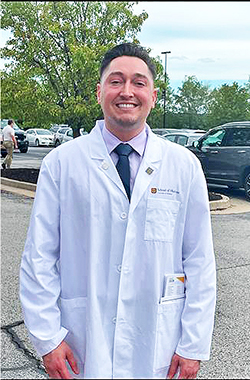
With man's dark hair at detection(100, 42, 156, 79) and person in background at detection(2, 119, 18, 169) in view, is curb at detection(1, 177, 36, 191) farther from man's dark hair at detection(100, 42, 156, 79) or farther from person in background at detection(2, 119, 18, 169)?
man's dark hair at detection(100, 42, 156, 79)

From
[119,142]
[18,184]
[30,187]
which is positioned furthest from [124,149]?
[18,184]

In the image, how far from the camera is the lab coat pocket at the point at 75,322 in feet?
5.17

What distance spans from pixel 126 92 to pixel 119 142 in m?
0.15

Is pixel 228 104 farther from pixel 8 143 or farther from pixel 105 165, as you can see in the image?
pixel 8 143

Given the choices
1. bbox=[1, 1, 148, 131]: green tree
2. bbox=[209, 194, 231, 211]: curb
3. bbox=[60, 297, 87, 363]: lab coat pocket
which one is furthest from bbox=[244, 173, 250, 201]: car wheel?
bbox=[60, 297, 87, 363]: lab coat pocket

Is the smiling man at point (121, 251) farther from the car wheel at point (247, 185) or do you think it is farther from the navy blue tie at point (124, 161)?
the car wheel at point (247, 185)

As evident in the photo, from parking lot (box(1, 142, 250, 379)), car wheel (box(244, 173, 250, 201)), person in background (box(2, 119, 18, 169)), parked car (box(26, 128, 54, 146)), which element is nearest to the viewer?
parking lot (box(1, 142, 250, 379))

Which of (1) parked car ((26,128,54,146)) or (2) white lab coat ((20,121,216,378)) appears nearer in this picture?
(2) white lab coat ((20,121,216,378))

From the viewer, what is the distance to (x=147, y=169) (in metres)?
1.55

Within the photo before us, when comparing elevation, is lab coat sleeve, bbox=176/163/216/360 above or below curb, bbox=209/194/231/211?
above

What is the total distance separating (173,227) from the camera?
1.57 m

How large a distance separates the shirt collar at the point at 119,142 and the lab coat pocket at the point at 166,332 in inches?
17.2

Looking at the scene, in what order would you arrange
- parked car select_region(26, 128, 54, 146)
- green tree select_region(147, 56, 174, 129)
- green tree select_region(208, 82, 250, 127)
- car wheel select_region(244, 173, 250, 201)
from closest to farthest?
green tree select_region(208, 82, 250, 127) → green tree select_region(147, 56, 174, 129) → car wheel select_region(244, 173, 250, 201) → parked car select_region(26, 128, 54, 146)

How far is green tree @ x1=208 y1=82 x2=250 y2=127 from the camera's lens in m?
3.59
